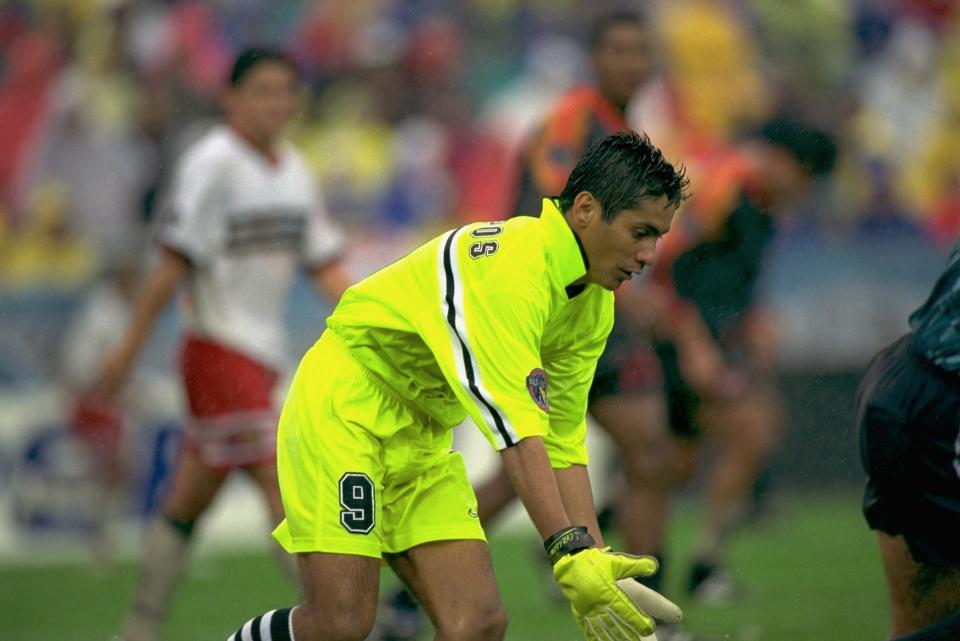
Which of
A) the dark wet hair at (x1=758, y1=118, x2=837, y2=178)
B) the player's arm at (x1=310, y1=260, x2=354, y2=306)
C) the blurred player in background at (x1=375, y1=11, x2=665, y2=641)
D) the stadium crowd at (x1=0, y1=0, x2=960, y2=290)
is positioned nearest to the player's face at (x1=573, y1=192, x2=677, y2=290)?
the blurred player in background at (x1=375, y1=11, x2=665, y2=641)

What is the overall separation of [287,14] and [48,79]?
2205 mm

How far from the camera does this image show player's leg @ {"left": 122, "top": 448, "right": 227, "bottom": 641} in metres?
7.03

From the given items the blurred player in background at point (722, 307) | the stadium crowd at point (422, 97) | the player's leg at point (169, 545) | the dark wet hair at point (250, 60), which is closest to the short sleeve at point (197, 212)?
the dark wet hair at point (250, 60)

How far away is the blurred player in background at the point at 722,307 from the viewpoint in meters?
8.72

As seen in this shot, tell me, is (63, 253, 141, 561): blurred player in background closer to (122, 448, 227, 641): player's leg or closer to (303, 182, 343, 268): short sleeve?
(303, 182, 343, 268): short sleeve

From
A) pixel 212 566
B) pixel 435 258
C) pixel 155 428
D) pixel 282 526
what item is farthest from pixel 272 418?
pixel 155 428

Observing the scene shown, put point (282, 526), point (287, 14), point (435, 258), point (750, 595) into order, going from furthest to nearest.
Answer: point (287, 14) → point (750, 595) → point (282, 526) → point (435, 258)

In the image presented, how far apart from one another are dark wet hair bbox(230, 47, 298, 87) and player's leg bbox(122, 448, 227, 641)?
1.62 metres

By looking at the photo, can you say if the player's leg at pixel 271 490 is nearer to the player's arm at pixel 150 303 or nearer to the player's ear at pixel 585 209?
the player's arm at pixel 150 303

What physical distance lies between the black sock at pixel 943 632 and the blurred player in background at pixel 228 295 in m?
2.95

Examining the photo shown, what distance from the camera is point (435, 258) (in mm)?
4809

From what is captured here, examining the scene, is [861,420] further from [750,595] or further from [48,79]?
[48,79]

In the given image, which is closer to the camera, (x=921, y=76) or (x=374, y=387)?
(x=374, y=387)

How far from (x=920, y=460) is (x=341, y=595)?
1.79 meters
